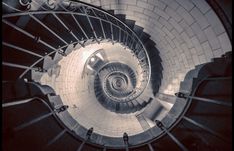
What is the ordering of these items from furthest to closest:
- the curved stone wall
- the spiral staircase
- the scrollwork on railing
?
the curved stone wall
the scrollwork on railing
the spiral staircase

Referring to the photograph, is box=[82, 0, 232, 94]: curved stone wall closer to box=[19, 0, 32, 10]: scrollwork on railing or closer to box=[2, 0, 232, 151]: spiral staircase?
box=[2, 0, 232, 151]: spiral staircase

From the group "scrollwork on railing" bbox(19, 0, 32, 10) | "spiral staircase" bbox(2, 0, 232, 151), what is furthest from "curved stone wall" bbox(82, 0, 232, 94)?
"scrollwork on railing" bbox(19, 0, 32, 10)

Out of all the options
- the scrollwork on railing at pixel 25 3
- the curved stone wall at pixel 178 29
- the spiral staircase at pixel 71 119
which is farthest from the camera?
the curved stone wall at pixel 178 29

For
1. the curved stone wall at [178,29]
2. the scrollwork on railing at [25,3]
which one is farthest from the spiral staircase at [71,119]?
the curved stone wall at [178,29]

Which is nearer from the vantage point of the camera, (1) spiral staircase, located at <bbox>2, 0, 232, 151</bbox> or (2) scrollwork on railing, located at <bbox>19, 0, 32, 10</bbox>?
(1) spiral staircase, located at <bbox>2, 0, 232, 151</bbox>

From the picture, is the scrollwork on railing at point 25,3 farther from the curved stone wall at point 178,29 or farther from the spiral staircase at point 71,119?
the curved stone wall at point 178,29

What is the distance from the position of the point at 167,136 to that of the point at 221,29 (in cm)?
247

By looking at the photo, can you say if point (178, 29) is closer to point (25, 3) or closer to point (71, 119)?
point (71, 119)

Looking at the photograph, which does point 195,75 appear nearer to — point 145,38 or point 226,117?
point 226,117

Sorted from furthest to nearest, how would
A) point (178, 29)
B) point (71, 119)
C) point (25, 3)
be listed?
1. point (178, 29)
2. point (25, 3)
3. point (71, 119)

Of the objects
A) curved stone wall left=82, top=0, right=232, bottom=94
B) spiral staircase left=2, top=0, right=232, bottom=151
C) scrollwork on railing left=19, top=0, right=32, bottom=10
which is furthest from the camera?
curved stone wall left=82, top=0, right=232, bottom=94

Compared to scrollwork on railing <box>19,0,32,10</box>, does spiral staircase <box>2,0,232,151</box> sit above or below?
below

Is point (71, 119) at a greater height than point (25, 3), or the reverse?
point (25, 3)

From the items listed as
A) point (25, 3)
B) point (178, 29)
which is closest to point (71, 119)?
point (25, 3)
